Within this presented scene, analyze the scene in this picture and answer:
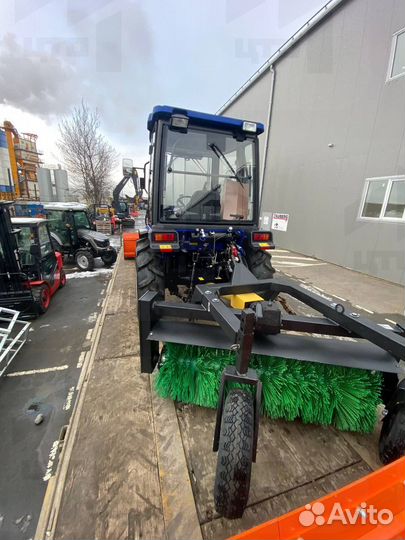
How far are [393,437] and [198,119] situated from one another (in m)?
2.80

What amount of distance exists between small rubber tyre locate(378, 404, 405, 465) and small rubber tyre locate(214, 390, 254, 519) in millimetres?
805

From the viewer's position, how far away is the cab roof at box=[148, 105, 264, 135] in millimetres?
2254

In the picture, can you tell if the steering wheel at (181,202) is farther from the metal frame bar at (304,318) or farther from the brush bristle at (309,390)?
the brush bristle at (309,390)

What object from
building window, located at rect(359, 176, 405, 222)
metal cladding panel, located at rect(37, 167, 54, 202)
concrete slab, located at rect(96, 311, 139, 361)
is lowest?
concrete slab, located at rect(96, 311, 139, 361)

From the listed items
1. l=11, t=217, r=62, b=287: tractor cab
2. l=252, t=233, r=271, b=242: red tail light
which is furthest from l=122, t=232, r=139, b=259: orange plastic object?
l=252, t=233, r=271, b=242: red tail light

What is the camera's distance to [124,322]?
2.74 metres

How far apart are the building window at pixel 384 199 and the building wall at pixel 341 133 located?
0.51ft

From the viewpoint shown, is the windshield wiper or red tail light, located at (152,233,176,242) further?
the windshield wiper

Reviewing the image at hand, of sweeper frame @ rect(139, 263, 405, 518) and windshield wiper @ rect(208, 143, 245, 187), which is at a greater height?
windshield wiper @ rect(208, 143, 245, 187)

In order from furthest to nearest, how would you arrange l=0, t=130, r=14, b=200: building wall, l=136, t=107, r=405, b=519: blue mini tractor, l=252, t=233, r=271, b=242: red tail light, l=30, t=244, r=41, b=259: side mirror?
l=0, t=130, r=14, b=200: building wall, l=30, t=244, r=41, b=259: side mirror, l=252, t=233, r=271, b=242: red tail light, l=136, t=107, r=405, b=519: blue mini tractor

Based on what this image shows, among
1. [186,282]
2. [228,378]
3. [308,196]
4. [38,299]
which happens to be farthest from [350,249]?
[38,299]

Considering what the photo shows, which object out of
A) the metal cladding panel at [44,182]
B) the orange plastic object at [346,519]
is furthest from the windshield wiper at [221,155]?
the metal cladding panel at [44,182]

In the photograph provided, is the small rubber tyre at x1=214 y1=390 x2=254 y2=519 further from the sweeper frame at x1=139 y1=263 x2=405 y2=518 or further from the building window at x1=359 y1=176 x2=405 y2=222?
the building window at x1=359 y1=176 x2=405 y2=222

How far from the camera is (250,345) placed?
0.99m
